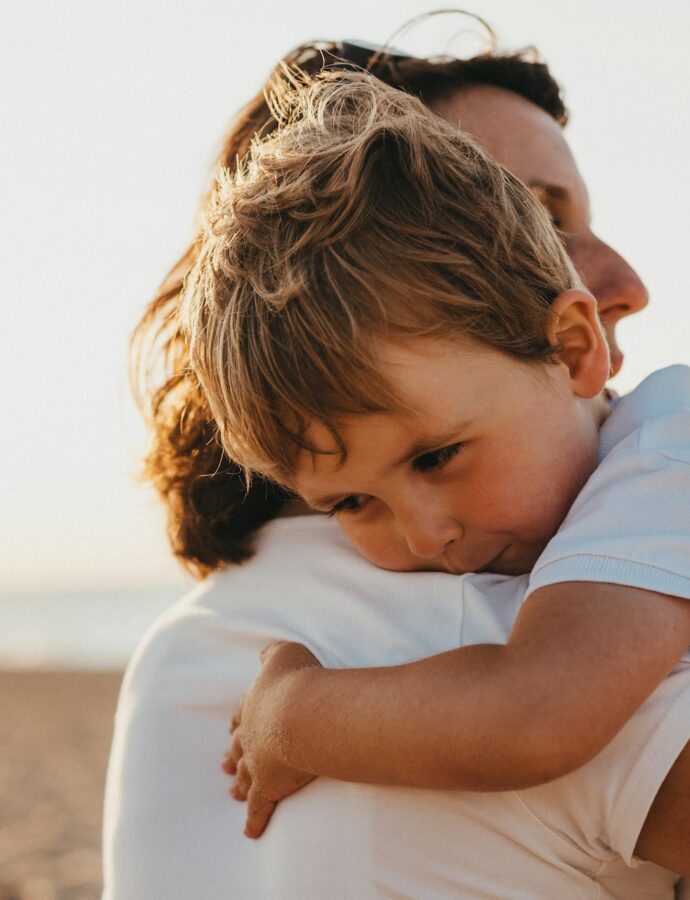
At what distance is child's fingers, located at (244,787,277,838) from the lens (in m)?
1.77

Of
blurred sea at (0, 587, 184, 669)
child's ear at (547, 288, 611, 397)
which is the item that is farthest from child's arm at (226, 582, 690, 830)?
blurred sea at (0, 587, 184, 669)

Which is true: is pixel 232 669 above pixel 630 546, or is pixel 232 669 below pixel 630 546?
below

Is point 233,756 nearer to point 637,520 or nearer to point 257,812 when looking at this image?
point 257,812

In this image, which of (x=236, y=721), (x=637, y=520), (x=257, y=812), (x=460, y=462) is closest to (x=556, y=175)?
(x=460, y=462)

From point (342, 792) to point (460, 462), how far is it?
57 centimetres

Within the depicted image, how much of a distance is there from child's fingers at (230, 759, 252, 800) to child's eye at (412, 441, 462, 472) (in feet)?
1.95

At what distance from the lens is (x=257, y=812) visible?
1783 mm

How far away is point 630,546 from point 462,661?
0.94 ft

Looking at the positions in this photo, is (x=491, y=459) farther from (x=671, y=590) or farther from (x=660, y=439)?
(x=671, y=590)

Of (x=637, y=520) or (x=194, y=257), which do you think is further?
(x=194, y=257)

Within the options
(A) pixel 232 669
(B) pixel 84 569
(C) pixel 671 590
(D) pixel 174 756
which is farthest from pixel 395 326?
(B) pixel 84 569

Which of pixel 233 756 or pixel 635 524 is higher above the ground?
pixel 635 524

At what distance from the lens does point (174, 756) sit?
206cm

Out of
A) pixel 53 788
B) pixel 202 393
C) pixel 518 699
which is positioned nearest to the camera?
pixel 518 699
